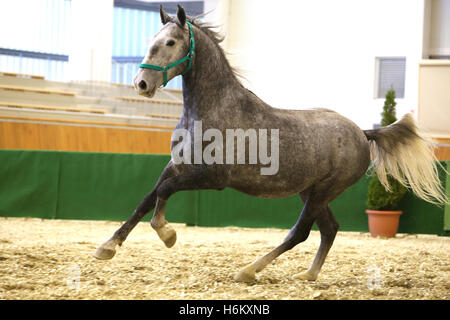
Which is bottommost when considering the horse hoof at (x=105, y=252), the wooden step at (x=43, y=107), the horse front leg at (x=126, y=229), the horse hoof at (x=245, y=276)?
the horse hoof at (x=245, y=276)

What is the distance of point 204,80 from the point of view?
12.8 ft

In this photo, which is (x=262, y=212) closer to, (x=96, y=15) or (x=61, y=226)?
(x=61, y=226)

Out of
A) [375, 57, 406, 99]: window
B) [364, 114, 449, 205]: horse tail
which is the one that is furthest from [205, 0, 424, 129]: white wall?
[364, 114, 449, 205]: horse tail

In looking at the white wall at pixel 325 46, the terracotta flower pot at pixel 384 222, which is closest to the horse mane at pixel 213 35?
the terracotta flower pot at pixel 384 222

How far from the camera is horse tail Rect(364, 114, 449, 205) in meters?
4.57

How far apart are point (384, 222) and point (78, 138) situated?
20.6 feet

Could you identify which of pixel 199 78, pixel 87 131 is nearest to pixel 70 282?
pixel 199 78

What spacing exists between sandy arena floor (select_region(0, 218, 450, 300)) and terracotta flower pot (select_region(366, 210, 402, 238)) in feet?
2.35

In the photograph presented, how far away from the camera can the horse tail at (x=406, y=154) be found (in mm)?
4574

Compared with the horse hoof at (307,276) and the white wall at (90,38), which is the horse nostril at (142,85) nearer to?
the horse hoof at (307,276)

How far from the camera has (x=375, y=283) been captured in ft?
14.6

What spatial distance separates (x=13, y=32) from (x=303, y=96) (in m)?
9.07

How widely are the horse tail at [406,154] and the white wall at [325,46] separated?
11393mm
